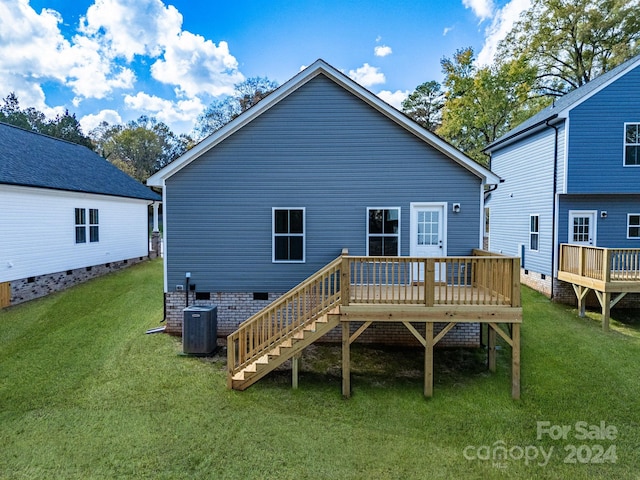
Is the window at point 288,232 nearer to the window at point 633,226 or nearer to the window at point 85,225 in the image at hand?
the window at point 85,225

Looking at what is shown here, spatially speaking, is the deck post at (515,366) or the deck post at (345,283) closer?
the deck post at (515,366)

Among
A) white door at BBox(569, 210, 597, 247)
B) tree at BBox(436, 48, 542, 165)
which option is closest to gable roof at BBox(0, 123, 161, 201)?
white door at BBox(569, 210, 597, 247)

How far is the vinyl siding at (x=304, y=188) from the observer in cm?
838

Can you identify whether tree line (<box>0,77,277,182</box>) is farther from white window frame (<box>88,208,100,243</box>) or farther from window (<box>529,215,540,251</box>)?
window (<box>529,215,540,251</box>)

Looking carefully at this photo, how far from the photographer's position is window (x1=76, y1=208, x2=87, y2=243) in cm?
1373

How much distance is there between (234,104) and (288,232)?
116ft

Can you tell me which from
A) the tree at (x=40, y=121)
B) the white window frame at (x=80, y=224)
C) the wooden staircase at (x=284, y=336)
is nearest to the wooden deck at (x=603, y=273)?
the wooden staircase at (x=284, y=336)

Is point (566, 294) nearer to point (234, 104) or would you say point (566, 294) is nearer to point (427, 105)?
point (427, 105)

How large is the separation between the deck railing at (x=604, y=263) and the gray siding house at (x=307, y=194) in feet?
13.1

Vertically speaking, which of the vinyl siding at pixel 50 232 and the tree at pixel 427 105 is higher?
the tree at pixel 427 105

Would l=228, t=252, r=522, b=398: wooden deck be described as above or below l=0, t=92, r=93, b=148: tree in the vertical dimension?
below

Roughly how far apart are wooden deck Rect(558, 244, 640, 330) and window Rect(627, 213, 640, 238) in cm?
199

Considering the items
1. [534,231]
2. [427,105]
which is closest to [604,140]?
[534,231]

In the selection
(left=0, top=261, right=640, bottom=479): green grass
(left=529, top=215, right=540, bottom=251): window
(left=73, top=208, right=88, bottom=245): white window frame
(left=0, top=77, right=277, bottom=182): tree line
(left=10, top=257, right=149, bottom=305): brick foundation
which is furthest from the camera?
(left=0, top=77, right=277, bottom=182): tree line
